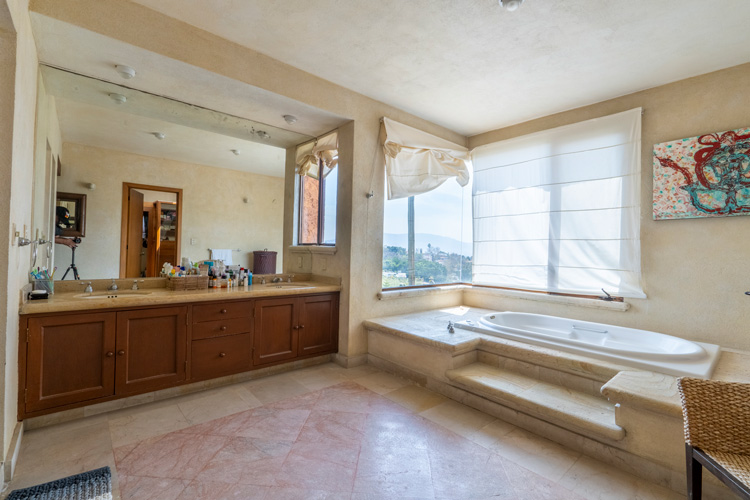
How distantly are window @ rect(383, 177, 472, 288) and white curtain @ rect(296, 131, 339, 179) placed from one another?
0.74 metres

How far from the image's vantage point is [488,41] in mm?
2371

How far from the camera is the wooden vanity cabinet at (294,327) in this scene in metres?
2.92

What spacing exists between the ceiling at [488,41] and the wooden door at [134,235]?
4.47 ft

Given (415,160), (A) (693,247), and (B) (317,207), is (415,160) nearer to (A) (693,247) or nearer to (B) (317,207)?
(B) (317,207)

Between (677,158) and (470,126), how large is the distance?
1962 mm

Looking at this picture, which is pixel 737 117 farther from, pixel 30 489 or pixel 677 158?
pixel 30 489

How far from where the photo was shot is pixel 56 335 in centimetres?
204

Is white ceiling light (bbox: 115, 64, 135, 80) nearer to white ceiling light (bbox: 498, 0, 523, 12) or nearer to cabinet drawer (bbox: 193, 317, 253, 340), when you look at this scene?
cabinet drawer (bbox: 193, 317, 253, 340)

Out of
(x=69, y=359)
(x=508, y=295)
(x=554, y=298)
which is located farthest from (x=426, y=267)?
(x=69, y=359)

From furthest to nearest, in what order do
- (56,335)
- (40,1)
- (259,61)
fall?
(259,61) < (56,335) < (40,1)

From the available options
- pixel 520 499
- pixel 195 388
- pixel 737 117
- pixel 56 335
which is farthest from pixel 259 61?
pixel 737 117

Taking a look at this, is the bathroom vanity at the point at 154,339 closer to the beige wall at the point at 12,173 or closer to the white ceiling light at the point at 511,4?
the beige wall at the point at 12,173

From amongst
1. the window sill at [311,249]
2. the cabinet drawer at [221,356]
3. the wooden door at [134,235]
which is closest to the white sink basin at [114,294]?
the wooden door at [134,235]

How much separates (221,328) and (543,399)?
2401 millimetres
